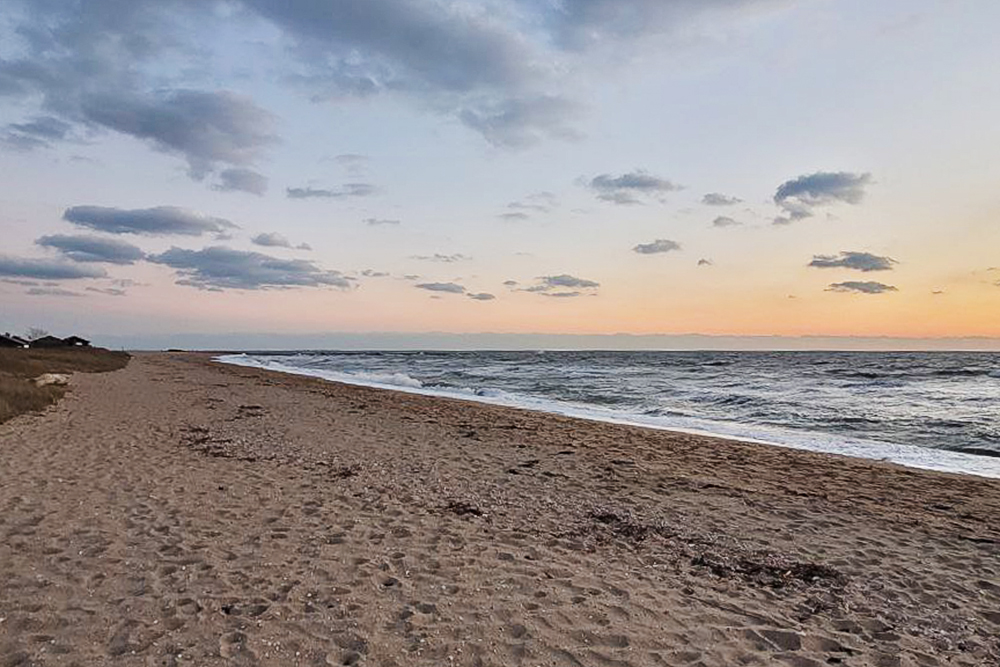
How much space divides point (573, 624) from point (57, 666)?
11.6 feet

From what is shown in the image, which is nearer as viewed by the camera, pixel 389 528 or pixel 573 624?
pixel 573 624

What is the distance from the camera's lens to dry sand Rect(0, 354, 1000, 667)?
4.69 m

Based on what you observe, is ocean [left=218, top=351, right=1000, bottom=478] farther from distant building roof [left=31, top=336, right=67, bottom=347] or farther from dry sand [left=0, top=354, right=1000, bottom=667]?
distant building roof [left=31, top=336, right=67, bottom=347]

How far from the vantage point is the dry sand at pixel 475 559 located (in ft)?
15.4

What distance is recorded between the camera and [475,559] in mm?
6426

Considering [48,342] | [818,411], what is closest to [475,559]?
[818,411]

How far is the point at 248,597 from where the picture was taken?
531 centimetres


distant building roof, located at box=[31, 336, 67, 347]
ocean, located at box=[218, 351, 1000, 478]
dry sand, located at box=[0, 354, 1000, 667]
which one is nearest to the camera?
dry sand, located at box=[0, 354, 1000, 667]

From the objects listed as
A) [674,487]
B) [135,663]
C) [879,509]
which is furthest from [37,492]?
[879,509]

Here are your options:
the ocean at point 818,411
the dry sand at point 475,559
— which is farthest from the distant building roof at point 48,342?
the dry sand at point 475,559

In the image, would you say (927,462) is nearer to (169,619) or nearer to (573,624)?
(573,624)

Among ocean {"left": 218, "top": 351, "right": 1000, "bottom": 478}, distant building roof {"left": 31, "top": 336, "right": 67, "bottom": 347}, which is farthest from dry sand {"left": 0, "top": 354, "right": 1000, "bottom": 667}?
distant building roof {"left": 31, "top": 336, "right": 67, "bottom": 347}

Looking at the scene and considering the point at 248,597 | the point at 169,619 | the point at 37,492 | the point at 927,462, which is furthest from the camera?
the point at 927,462

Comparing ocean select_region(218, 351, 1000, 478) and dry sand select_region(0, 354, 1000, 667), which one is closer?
dry sand select_region(0, 354, 1000, 667)
